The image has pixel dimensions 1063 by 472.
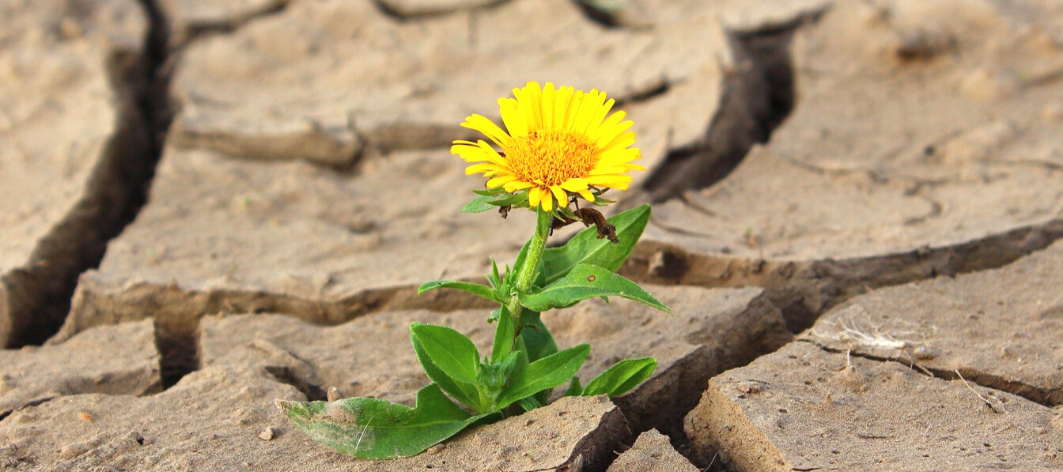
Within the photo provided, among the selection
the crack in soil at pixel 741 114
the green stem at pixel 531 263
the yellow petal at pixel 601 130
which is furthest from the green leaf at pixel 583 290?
the crack in soil at pixel 741 114

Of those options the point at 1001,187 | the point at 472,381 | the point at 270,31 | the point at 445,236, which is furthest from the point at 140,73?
the point at 1001,187

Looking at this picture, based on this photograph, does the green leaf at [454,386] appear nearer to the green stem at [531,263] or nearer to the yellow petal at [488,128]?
the green stem at [531,263]

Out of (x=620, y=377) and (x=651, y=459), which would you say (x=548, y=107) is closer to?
(x=620, y=377)

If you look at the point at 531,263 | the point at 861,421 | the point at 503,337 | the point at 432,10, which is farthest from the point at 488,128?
the point at 432,10

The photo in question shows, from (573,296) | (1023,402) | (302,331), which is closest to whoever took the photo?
(573,296)

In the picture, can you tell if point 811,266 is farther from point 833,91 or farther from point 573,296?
point 833,91

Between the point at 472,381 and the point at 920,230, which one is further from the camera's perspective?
the point at 920,230
